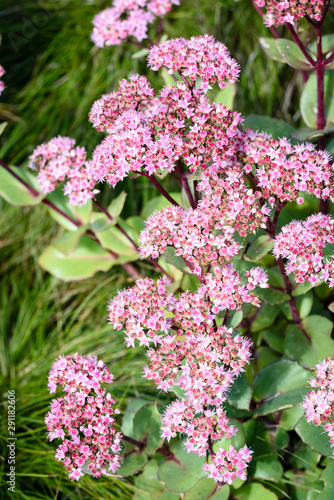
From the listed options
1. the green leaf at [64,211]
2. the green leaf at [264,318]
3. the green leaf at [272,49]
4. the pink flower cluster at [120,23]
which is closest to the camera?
the green leaf at [264,318]

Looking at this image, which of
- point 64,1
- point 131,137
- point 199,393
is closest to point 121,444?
point 199,393

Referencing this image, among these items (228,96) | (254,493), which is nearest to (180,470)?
(254,493)

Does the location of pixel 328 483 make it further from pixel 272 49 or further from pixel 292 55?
pixel 272 49

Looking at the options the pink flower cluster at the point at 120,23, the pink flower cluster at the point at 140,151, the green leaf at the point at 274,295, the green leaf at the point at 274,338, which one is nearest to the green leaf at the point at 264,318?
the green leaf at the point at 274,338

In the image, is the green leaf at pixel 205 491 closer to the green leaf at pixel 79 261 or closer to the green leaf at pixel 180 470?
the green leaf at pixel 180 470

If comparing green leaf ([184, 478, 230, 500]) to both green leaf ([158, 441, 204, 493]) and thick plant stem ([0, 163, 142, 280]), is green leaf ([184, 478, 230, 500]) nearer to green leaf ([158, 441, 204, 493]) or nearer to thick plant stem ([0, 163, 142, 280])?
green leaf ([158, 441, 204, 493])

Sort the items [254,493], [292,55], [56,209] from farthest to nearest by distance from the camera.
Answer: [56,209] → [292,55] → [254,493]

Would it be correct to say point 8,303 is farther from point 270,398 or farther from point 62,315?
point 270,398
